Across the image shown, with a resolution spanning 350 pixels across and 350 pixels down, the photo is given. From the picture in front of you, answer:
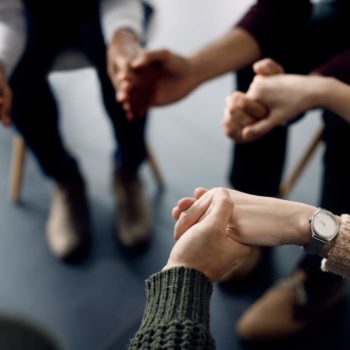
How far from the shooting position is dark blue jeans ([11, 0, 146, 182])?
83 cm

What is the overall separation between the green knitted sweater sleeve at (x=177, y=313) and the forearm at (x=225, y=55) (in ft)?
1.31

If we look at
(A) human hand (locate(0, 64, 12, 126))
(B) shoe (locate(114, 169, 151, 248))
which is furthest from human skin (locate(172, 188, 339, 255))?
(B) shoe (locate(114, 169, 151, 248))

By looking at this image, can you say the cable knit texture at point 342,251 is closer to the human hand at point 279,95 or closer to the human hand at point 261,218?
the human hand at point 261,218

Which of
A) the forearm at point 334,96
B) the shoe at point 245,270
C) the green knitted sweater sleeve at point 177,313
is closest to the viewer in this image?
the green knitted sweater sleeve at point 177,313

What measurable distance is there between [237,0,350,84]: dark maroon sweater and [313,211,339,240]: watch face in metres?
0.30

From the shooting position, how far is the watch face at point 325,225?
497mm

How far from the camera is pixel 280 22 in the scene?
751 mm

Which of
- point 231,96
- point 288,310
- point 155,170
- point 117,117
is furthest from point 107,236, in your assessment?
point 231,96

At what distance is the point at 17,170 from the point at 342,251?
0.84m

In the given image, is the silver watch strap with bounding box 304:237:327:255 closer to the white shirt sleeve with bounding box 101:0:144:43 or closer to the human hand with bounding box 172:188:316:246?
the human hand with bounding box 172:188:316:246

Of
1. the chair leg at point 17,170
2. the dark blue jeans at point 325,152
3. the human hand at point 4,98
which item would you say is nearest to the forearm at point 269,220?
the dark blue jeans at point 325,152

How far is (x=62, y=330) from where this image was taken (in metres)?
0.93

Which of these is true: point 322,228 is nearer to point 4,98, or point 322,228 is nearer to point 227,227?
point 227,227

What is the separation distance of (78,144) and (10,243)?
336 millimetres
